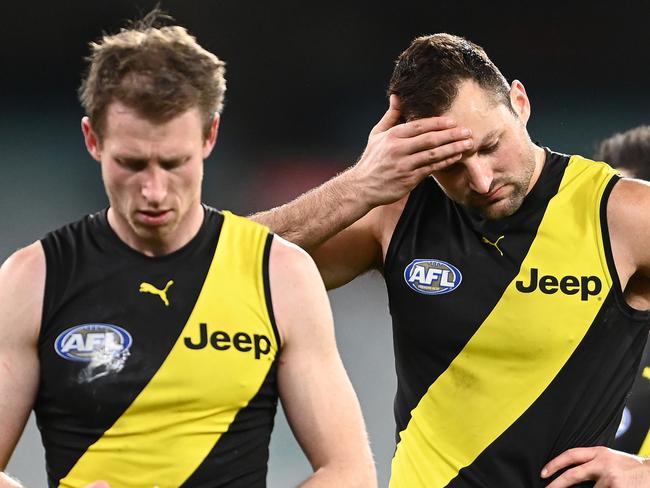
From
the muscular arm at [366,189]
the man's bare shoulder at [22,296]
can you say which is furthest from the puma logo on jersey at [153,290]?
the muscular arm at [366,189]

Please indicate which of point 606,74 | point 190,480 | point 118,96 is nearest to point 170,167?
point 118,96

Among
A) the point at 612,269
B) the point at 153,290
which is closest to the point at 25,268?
the point at 153,290

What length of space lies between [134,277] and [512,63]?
447cm

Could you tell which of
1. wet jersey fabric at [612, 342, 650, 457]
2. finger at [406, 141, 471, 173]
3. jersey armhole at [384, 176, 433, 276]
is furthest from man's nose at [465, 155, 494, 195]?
wet jersey fabric at [612, 342, 650, 457]

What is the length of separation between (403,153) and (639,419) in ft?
6.52

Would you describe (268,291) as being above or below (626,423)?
above

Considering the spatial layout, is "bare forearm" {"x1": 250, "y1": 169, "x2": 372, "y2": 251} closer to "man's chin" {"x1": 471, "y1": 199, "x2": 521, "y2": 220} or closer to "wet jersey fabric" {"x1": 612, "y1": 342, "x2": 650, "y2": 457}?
"man's chin" {"x1": 471, "y1": 199, "x2": 521, "y2": 220}

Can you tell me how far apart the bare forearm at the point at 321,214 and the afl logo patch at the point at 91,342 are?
3.18 ft

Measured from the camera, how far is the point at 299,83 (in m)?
6.68

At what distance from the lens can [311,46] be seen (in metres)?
6.69

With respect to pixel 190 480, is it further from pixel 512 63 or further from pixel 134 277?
pixel 512 63

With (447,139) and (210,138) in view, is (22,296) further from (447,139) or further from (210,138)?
(447,139)

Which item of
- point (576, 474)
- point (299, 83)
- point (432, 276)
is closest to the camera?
point (576, 474)

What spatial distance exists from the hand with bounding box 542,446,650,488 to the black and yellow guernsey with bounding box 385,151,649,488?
6 centimetres
